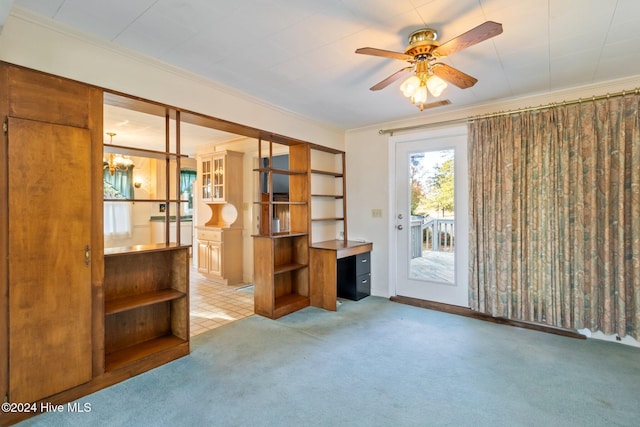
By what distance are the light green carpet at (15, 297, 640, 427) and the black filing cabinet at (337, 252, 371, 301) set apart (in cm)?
98

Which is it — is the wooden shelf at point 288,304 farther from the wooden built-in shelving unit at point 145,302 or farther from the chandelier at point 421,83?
the chandelier at point 421,83

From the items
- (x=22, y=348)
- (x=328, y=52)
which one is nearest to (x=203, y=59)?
(x=328, y=52)

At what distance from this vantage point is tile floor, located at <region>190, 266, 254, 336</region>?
3.45 m

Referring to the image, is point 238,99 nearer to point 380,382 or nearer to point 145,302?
point 145,302

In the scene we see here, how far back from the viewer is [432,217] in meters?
3.97

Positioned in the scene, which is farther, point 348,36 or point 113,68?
point 113,68

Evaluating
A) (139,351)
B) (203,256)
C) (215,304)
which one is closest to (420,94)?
(139,351)

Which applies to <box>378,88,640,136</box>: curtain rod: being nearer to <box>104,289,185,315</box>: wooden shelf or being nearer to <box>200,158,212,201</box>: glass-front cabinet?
<box>200,158,212,201</box>: glass-front cabinet

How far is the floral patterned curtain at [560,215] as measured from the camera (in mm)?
2770

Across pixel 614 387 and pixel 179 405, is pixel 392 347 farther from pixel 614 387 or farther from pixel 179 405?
pixel 179 405

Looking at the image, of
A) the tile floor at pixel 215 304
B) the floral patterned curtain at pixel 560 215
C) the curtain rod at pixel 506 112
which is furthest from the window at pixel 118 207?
the floral patterned curtain at pixel 560 215

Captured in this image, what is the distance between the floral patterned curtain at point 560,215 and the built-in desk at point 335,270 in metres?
1.40

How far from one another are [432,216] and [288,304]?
7.09ft

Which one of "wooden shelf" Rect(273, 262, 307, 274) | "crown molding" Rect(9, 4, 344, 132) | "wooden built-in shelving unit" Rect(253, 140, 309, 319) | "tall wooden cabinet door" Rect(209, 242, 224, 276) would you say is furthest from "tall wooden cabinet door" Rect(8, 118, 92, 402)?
"tall wooden cabinet door" Rect(209, 242, 224, 276)
